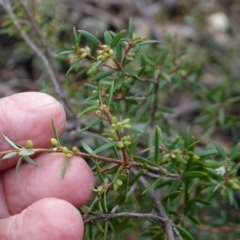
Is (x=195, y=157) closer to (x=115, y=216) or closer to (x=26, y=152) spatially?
(x=115, y=216)

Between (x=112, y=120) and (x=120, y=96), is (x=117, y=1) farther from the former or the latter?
(x=112, y=120)

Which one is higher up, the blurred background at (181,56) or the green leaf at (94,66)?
the green leaf at (94,66)

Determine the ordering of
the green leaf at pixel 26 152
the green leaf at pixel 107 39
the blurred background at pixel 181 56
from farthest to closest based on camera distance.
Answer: the blurred background at pixel 181 56 → the green leaf at pixel 107 39 → the green leaf at pixel 26 152

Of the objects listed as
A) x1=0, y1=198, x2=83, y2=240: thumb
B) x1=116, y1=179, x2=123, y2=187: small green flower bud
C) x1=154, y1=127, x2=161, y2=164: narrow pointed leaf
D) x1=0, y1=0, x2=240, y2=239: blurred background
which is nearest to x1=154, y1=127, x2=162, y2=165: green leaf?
x1=154, y1=127, x2=161, y2=164: narrow pointed leaf

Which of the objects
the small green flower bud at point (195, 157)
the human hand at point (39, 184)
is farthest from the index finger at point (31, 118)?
the small green flower bud at point (195, 157)

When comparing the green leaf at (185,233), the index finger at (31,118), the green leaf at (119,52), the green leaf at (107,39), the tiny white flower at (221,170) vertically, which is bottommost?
the green leaf at (185,233)

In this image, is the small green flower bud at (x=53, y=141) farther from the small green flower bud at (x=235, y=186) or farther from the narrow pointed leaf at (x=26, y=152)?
the small green flower bud at (x=235, y=186)
